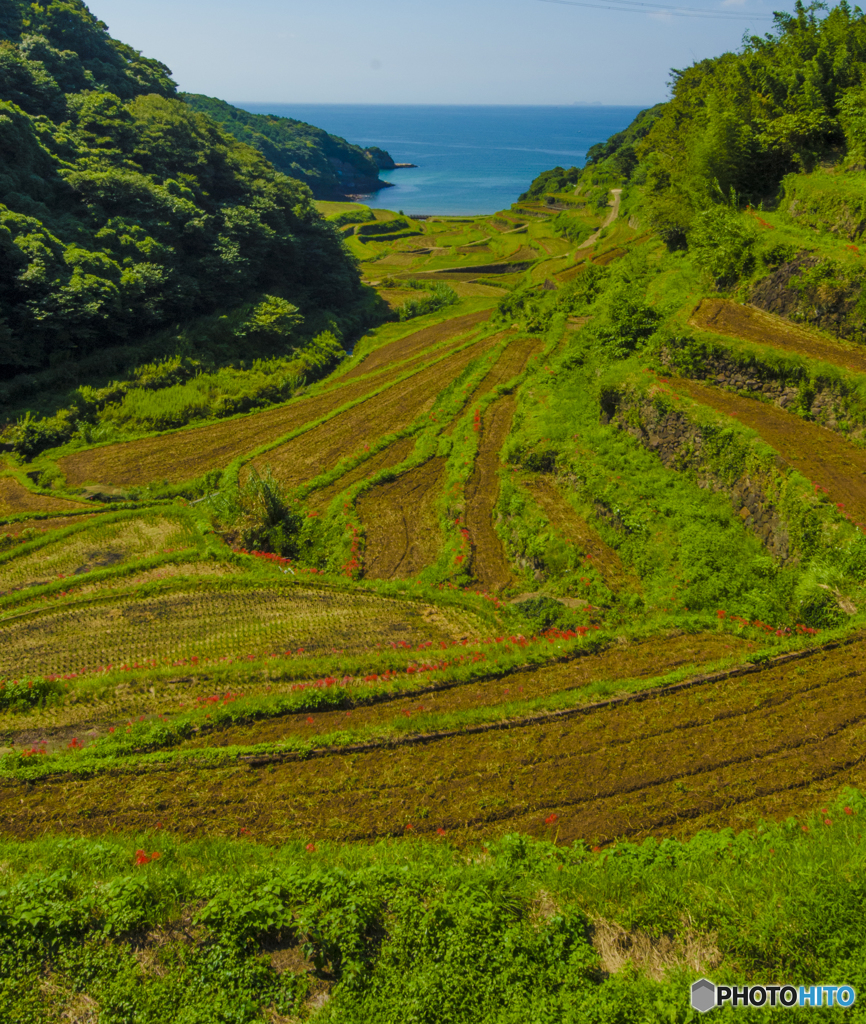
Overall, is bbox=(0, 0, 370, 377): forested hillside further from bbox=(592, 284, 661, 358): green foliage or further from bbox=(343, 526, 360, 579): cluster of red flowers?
bbox=(592, 284, 661, 358): green foliage

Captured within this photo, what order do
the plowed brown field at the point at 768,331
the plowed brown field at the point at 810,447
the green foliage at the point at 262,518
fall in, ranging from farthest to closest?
the green foliage at the point at 262,518
the plowed brown field at the point at 768,331
the plowed brown field at the point at 810,447

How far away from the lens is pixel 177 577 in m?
18.7

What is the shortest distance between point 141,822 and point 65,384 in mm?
28253

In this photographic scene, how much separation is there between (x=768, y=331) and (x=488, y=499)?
538 inches

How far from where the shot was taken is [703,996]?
6.89 m

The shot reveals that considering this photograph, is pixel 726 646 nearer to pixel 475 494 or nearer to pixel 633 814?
pixel 633 814

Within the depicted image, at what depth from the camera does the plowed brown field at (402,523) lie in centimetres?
2031

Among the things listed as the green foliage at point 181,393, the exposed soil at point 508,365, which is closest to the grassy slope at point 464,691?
the green foliage at point 181,393

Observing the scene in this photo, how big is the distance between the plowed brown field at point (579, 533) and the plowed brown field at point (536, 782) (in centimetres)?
572

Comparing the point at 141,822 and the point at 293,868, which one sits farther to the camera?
the point at 141,822

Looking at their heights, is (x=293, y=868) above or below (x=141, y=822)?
above

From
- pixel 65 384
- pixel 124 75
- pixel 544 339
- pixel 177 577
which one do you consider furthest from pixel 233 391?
pixel 124 75

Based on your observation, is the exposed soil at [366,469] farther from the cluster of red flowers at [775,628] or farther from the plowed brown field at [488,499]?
the cluster of red flowers at [775,628]

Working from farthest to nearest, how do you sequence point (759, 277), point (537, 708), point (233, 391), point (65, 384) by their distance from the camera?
1. point (233, 391)
2. point (65, 384)
3. point (759, 277)
4. point (537, 708)
